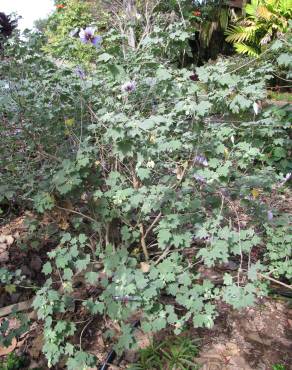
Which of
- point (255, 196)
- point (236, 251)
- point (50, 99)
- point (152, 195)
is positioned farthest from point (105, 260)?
point (50, 99)

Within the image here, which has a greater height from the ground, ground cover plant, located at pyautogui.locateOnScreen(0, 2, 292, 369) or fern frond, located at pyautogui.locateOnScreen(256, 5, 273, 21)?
fern frond, located at pyautogui.locateOnScreen(256, 5, 273, 21)

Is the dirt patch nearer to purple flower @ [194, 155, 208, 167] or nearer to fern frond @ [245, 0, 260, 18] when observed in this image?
purple flower @ [194, 155, 208, 167]

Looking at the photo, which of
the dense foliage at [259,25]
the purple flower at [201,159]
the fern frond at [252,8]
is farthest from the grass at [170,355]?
the fern frond at [252,8]

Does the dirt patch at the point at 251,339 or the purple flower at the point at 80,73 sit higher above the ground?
the purple flower at the point at 80,73

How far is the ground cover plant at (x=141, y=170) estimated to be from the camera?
1838 millimetres

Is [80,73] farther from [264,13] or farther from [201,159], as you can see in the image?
[264,13]

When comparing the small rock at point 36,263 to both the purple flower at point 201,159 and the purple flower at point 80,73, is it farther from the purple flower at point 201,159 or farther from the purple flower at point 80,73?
the purple flower at point 201,159

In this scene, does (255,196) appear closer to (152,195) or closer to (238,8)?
(152,195)

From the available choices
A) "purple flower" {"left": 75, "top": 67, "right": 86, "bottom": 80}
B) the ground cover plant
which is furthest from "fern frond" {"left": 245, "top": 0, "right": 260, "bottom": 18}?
"purple flower" {"left": 75, "top": 67, "right": 86, "bottom": 80}

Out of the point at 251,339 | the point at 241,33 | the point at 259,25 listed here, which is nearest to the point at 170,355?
the point at 251,339

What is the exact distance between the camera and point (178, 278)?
6.89 ft

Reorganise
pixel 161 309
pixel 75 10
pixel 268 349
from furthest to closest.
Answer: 1. pixel 75 10
2. pixel 268 349
3. pixel 161 309

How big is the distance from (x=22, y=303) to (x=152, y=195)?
4.47 ft

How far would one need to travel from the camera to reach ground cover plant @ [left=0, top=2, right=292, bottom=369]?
1838 mm
